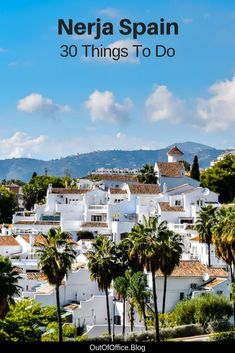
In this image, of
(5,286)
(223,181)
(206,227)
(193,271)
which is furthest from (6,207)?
(5,286)

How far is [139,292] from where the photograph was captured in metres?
26.8

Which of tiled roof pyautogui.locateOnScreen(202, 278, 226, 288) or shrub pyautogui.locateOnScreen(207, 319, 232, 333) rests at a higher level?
tiled roof pyautogui.locateOnScreen(202, 278, 226, 288)

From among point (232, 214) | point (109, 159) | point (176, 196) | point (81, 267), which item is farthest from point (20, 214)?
point (109, 159)

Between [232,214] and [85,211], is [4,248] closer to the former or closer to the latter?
[85,211]

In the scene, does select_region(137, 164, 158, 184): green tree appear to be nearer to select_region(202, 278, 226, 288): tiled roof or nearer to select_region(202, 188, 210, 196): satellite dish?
select_region(202, 188, 210, 196): satellite dish

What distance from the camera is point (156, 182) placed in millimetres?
53625

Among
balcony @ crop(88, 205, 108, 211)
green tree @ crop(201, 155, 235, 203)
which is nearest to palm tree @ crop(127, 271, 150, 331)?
balcony @ crop(88, 205, 108, 211)

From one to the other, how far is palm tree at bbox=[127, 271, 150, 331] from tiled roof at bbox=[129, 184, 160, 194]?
2128cm

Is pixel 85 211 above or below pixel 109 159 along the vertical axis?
below

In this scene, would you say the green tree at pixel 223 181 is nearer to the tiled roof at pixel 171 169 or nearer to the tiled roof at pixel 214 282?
the tiled roof at pixel 171 169

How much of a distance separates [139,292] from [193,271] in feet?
15.1

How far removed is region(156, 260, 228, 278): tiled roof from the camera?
29.8m

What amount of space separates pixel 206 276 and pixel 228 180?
74.2ft

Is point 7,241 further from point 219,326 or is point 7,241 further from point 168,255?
point 219,326
